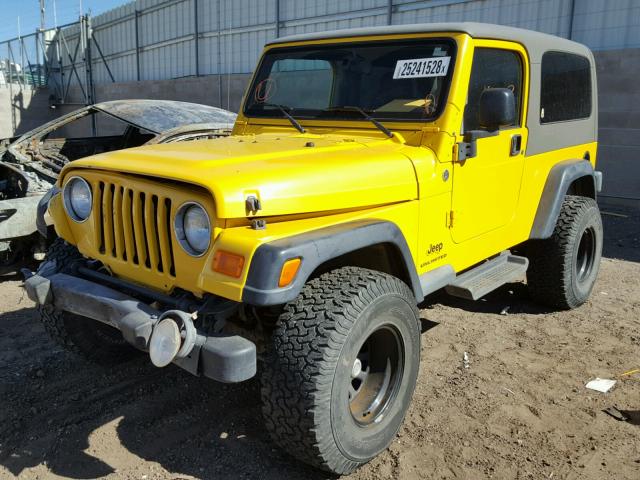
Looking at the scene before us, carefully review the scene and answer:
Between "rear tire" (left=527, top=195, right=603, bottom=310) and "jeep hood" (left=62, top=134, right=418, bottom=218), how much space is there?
74.3 inches

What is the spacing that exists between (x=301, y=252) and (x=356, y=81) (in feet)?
5.34

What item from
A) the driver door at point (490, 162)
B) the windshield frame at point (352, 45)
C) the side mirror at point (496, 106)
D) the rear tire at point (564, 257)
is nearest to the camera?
the side mirror at point (496, 106)

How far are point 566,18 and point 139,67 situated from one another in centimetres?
1405

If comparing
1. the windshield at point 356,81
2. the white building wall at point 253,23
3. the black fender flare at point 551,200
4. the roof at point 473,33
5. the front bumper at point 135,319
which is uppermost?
the white building wall at point 253,23

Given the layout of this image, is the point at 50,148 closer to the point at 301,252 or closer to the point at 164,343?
the point at 164,343

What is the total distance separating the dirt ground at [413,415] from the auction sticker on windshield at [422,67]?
5.85ft

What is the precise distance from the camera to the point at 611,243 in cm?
704

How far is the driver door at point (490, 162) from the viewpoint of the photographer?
11.1 ft

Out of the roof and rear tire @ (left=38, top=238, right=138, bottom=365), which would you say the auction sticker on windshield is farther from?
rear tire @ (left=38, top=238, right=138, bottom=365)

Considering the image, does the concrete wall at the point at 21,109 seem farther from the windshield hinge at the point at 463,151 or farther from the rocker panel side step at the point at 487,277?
the windshield hinge at the point at 463,151

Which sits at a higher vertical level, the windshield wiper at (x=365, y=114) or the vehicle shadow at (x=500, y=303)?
the windshield wiper at (x=365, y=114)

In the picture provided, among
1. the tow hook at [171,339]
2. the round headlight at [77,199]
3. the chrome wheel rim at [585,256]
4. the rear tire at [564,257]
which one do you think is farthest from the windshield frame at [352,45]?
the chrome wheel rim at [585,256]

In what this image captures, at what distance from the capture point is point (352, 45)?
3637 mm

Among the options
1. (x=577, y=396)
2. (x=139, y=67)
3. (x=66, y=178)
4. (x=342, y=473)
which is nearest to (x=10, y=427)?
(x=66, y=178)
